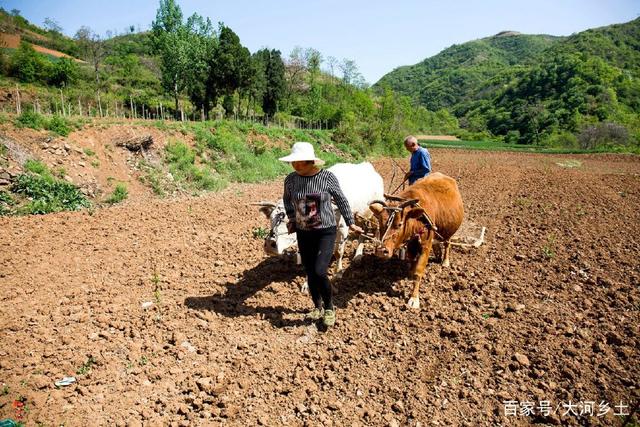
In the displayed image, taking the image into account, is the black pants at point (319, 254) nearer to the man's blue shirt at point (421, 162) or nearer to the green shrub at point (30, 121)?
the man's blue shirt at point (421, 162)

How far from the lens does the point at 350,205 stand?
21.2 feet

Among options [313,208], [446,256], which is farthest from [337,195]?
[446,256]

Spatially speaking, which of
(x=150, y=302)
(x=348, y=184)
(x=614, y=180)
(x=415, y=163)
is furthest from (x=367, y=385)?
(x=614, y=180)

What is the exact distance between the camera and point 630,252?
21.8 feet

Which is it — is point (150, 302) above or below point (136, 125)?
below

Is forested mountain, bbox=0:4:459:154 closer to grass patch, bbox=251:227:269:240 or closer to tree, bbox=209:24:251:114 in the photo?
tree, bbox=209:24:251:114

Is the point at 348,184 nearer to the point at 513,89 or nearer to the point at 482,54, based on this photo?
the point at 513,89

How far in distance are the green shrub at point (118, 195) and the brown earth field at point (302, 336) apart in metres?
3.61

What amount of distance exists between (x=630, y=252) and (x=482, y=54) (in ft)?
Answer: 714

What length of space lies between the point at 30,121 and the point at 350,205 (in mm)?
11354

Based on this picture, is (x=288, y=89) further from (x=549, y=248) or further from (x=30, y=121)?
(x=549, y=248)

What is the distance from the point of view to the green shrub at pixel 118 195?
434 inches

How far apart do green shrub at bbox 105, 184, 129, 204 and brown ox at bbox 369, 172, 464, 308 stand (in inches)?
355

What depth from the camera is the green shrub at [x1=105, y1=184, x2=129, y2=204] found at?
11.0 m
